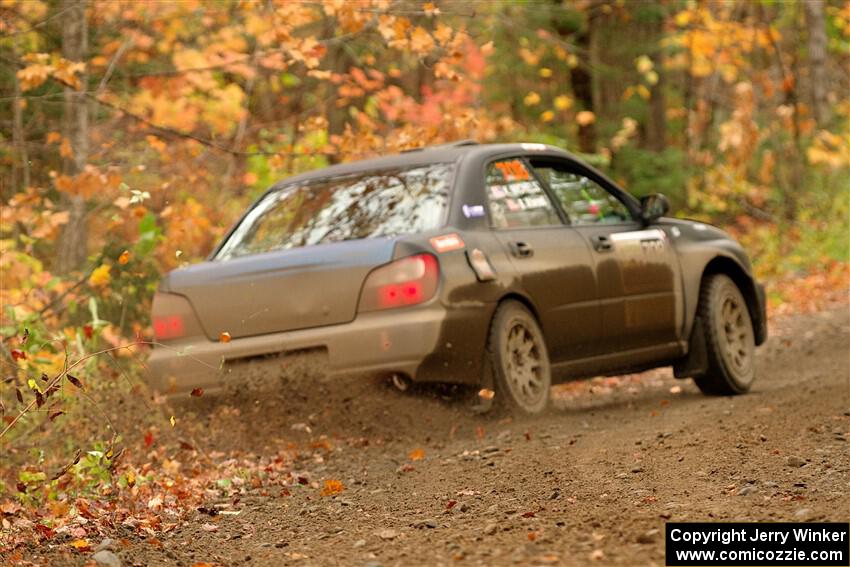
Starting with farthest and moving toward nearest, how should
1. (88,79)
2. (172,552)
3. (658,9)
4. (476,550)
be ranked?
(658,9)
(88,79)
(172,552)
(476,550)

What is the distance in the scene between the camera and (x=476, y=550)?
4.76 metres

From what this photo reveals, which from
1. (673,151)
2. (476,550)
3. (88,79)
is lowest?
(673,151)

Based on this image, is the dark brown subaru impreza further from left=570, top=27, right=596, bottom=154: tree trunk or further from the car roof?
left=570, top=27, right=596, bottom=154: tree trunk

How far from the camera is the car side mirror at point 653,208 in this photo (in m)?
9.61

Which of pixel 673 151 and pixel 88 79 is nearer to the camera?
pixel 88 79

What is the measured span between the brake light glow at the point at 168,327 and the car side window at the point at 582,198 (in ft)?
7.90

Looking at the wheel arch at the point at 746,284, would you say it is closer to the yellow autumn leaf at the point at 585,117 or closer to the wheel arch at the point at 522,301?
the wheel arch at the point at 522,301

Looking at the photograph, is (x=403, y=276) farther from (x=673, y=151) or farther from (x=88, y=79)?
(x=673, y=151)

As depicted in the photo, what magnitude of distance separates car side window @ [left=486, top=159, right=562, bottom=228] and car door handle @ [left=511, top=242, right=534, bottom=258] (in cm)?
15

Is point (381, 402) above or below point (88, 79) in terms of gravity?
below

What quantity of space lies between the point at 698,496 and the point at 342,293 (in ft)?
8.87

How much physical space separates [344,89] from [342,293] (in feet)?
24.7

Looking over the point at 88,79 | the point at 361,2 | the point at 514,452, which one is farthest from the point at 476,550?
the point at 88,79

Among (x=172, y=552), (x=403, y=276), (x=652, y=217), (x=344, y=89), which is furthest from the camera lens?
(x=344, y=89)
